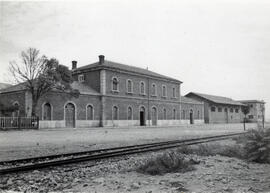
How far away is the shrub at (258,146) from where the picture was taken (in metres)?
8.29

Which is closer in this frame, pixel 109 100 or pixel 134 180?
pixel 134 180

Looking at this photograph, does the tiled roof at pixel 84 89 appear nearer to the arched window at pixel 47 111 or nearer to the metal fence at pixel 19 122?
the arched window at pixel 47 111

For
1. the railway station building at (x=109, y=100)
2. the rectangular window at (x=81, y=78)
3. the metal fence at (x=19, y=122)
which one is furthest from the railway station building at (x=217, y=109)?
the metal fence at (x=19, y=122)

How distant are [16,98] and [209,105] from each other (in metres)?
36.8

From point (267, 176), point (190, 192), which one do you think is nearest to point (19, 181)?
point (190, 192)

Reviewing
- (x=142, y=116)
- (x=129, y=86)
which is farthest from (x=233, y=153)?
(x=142, y=116)

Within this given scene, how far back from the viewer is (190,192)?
5.00 m

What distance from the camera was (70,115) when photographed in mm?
29922

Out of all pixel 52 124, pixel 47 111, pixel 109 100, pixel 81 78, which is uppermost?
pixel 81 78

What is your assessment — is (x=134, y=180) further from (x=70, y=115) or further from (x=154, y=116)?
(x=154, y=116)

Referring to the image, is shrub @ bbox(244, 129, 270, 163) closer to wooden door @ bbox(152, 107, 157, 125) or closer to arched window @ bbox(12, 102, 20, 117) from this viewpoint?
arched window @ bbox(12, 102, 20, 117)

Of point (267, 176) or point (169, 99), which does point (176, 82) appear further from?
point (267, 176)

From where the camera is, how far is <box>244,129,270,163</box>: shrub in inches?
326

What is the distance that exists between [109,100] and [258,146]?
26519 millimetres
